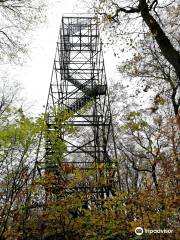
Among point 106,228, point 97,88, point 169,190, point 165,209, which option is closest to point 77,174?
point 106,228

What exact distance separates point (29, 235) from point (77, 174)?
117 inches

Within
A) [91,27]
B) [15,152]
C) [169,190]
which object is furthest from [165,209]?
[91,27]

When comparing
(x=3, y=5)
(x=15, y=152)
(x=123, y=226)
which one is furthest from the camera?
(x=3, y=5)

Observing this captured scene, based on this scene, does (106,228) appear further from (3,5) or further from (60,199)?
Answer: (3,5)

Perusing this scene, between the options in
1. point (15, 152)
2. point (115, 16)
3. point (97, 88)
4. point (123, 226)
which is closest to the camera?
point (15, 152)

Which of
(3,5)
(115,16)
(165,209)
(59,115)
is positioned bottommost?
(165,209)

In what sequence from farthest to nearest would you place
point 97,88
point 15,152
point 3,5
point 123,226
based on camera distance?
point 97,88
point 3,5
point 123,226
point 15,152

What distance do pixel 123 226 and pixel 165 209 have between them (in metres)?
1.21

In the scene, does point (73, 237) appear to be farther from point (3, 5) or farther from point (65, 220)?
point (3, 5)

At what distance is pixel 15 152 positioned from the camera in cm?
622

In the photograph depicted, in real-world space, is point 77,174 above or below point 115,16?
below

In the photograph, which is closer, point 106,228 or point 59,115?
point 106,228

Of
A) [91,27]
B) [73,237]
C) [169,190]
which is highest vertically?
[91,27]

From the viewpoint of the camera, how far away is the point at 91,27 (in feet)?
50.1
